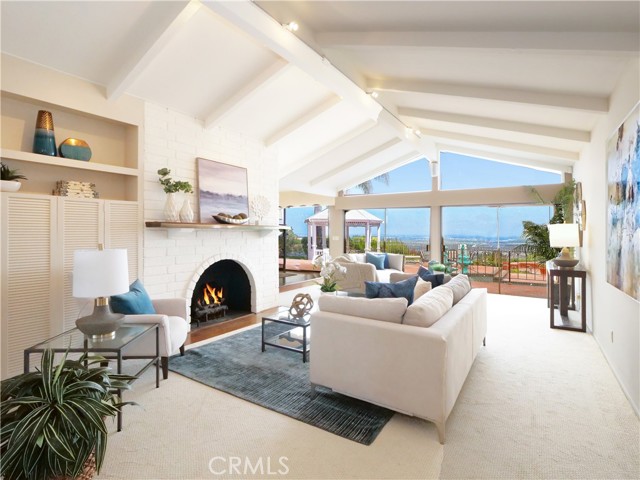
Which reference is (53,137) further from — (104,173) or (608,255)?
(608,255)

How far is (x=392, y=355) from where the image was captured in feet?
7.44

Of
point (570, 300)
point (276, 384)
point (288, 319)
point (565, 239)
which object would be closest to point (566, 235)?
point (565, 239)

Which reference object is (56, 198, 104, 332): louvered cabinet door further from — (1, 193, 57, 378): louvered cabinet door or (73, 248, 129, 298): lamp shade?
(73, 248, 129, 298): lamp shade

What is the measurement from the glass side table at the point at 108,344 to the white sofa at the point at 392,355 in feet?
4.32

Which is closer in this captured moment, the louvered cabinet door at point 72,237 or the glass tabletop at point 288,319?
the louvered cabinet door at point 72,237

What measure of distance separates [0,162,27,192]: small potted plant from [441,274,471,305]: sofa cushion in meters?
3.82

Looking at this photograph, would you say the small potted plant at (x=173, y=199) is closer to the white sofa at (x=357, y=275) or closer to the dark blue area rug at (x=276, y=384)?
the dark blue area rug at (x=276, y=384)

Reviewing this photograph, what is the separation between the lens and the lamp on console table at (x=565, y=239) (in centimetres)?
444

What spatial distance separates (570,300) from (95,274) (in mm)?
6687

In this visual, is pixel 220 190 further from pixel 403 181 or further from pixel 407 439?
pixel 403 181

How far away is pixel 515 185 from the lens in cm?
727

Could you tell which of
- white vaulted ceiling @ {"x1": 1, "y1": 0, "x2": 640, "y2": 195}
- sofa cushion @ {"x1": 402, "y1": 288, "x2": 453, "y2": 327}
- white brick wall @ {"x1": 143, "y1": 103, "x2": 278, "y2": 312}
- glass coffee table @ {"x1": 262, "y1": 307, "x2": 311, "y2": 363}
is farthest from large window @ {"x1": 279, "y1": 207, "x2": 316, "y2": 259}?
sofa cushion @ {"x1": 402, "y1": 288, "x2": 453, "y2": 327}

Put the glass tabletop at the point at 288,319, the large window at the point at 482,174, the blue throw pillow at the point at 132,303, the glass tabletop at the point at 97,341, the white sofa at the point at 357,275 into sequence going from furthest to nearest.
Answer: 1. the large window at the point at 482,174
2. the white sofa at the point at 357,275
3. the glass tabletop at the point at 288,319
4. the blue throw pillow at the point at 132,303
5. the glass tabletop at the point at 97,341

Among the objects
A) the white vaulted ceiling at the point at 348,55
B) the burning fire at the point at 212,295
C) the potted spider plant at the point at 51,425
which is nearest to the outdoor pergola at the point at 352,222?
the white vaulted ceiling at the point at 348,55
